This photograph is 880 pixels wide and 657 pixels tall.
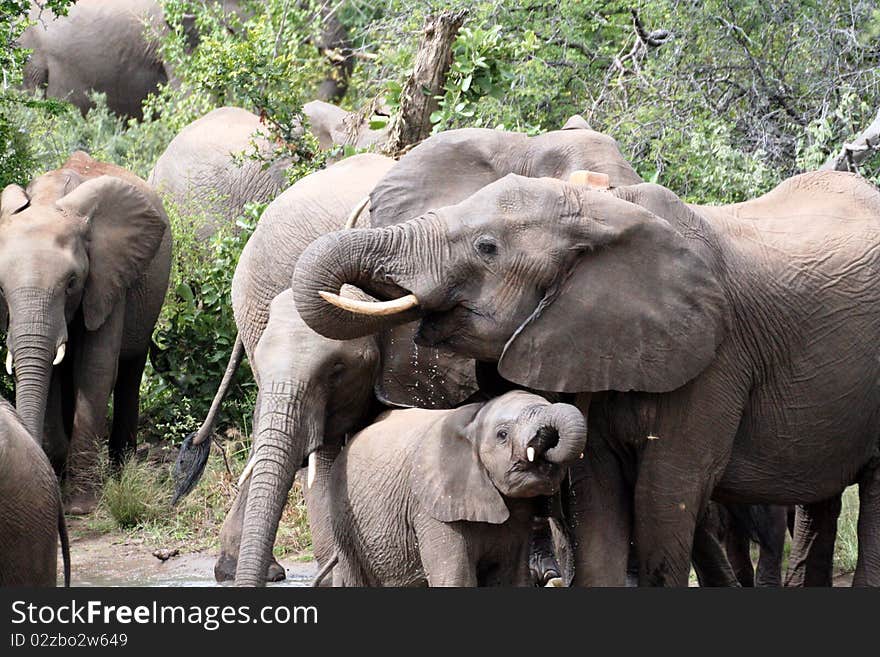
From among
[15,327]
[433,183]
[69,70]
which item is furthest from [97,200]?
[69,70]

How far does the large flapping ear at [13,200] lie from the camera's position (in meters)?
9.86

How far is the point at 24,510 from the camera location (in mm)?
6020

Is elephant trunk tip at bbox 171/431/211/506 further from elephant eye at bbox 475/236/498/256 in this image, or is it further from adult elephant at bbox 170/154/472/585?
elephant eye at bbox 475/236/498/256

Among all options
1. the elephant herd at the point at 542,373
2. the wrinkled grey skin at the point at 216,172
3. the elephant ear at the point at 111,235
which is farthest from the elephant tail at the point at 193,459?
the wrinkled grey skin at the point at 216,172

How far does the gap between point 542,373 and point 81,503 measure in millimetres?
4578

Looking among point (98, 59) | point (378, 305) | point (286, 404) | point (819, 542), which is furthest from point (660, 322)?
point (98, 59)

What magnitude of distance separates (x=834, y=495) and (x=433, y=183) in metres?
1.87

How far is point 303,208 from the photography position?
7.60 meters

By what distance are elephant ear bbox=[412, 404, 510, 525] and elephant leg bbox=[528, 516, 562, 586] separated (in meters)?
1.41

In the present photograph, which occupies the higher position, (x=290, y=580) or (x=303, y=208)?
(x=303, y=208)

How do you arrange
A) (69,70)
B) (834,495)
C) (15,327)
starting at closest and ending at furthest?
(834,495) < (15,327) < (69,70)

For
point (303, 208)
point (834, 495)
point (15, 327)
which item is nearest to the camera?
point (834, 495)

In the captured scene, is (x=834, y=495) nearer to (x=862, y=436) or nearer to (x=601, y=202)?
(x=862, y=436)

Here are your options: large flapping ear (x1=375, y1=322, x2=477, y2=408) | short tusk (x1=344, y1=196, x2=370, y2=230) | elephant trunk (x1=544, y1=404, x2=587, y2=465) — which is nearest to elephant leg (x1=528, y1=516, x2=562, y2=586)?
large flapping ear (x1=375, y1=322, x2=477, y2=408)
